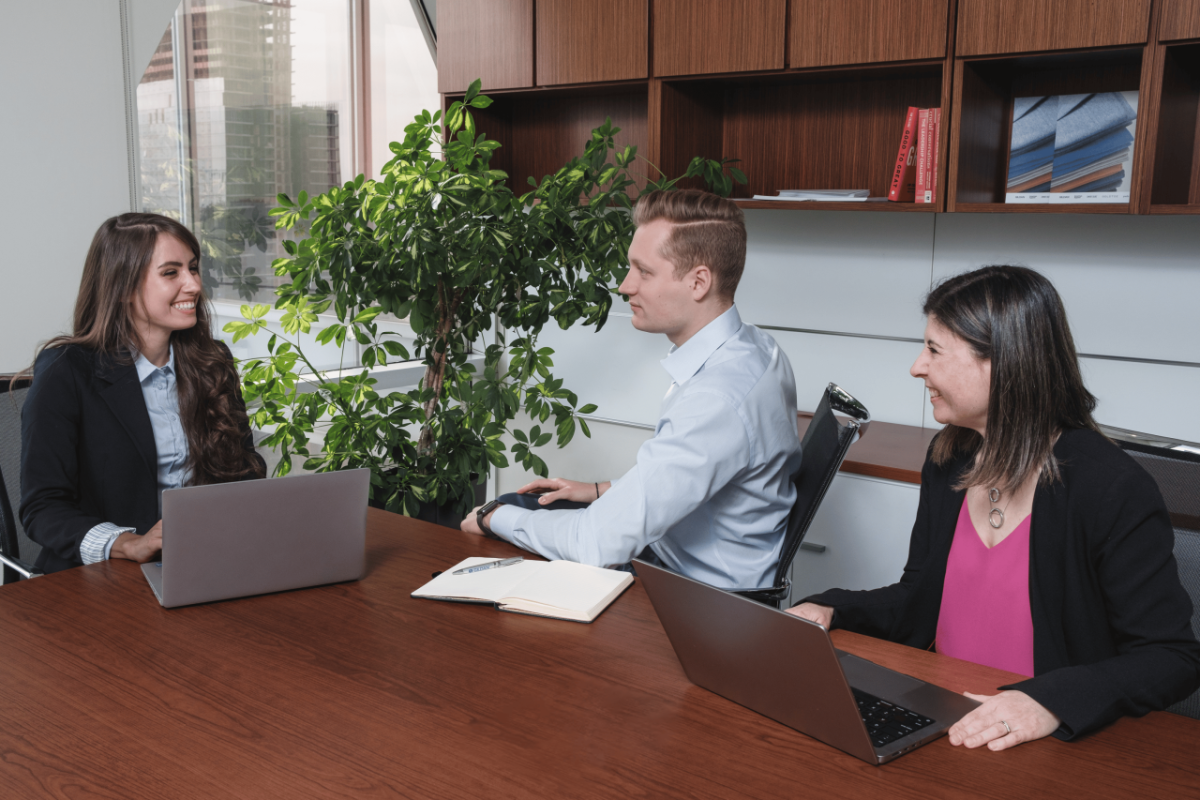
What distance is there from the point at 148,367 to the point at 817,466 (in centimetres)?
151

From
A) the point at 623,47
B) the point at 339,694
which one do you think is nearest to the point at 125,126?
the point at 623,47

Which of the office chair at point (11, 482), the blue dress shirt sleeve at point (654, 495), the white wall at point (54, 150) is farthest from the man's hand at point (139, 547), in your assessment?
the white wall at point (54, 150)

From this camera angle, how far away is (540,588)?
1541 mm

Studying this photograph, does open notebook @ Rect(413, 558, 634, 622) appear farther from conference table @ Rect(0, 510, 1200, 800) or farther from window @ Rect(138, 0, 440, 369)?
window @ Rect(138, 0, 440, 369)

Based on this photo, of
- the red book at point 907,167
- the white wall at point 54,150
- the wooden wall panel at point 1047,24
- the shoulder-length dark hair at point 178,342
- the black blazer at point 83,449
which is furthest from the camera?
the white wall at point 54,150

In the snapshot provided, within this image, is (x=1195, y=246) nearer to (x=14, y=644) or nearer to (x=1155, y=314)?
(x=1155, y=314)

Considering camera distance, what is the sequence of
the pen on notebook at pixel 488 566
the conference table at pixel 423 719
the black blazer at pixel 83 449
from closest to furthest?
the conference table at pixel 423 719 → the pen on notebook at pixel 488 566 → the black blazer at pixel 83 449

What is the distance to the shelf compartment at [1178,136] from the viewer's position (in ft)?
7.66

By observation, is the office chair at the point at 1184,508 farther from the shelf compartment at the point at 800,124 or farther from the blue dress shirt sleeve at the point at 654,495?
the shelf compartment at the point at 800,124

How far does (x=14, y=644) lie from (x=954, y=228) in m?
2.64

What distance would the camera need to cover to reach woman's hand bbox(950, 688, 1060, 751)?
3.58 feet

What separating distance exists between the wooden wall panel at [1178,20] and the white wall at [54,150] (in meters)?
3.05

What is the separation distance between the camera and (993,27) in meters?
2.48

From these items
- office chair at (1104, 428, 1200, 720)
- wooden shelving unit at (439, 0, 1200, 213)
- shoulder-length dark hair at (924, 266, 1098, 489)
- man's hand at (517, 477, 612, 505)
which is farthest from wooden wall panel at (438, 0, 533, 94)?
office chair at (1104, 428, 1200, 720)
